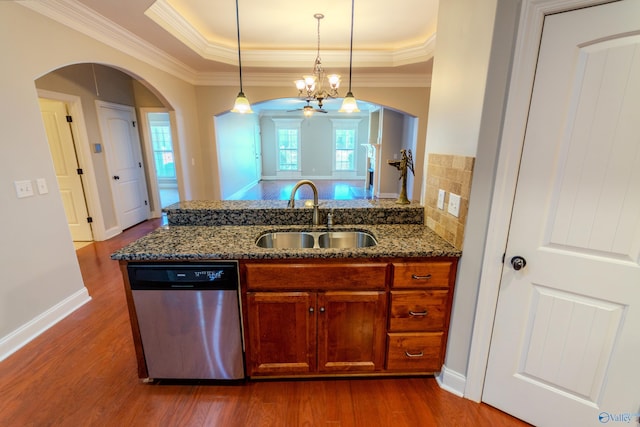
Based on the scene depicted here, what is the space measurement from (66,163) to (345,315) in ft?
14.3

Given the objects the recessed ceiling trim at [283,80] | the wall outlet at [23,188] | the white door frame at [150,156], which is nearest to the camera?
the wall outlet at [23,188]

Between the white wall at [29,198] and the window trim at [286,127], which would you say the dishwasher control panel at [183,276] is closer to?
the white wall at [29,198]

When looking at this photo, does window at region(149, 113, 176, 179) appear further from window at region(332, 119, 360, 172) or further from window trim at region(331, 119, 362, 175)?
window at region(332, 119, 360, 172)

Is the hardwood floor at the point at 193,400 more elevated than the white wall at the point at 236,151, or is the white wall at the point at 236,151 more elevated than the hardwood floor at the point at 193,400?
the white wall at the point at 236,151

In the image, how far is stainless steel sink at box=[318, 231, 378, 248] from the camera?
1924mm

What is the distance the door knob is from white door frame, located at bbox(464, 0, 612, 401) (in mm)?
59

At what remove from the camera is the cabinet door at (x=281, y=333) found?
Result: 1570 mm

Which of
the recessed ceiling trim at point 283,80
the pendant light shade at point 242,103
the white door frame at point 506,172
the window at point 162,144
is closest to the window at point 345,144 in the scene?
the recessed ceiling trim at point 283,80

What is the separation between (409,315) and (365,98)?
409 centimetres

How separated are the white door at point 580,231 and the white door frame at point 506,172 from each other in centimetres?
3

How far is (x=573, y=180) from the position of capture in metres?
1.20

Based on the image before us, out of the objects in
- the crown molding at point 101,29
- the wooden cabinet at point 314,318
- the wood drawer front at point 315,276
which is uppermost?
the crown molding at point 101,29

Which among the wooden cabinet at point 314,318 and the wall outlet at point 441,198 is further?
the wall outlet at point 441,198

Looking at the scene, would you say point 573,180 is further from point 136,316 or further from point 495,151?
point 136,316
